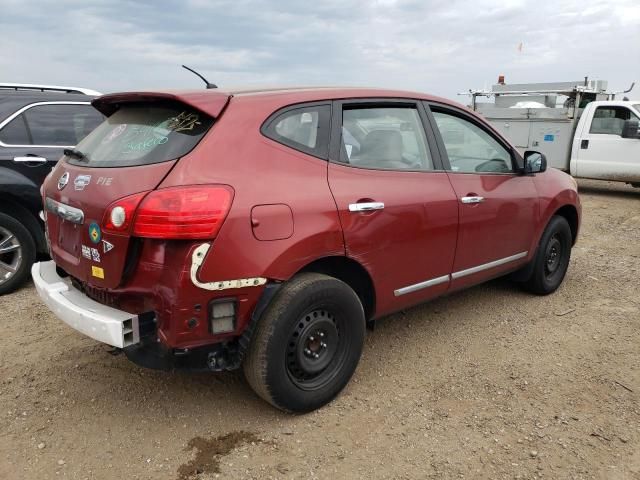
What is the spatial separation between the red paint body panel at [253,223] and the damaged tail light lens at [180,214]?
0.14 feet

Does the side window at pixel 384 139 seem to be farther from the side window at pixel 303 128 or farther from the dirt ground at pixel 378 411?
the dirt ground at pixel 378 411

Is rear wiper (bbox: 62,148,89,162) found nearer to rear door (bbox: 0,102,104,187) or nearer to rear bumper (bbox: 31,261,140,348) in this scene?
rear bumper (bbox: 31,261,140,348)

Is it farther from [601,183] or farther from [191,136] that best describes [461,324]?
[601,183]

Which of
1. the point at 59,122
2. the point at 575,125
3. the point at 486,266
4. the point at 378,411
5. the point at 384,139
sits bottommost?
the point at 378,411

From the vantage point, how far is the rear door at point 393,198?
2959 mm

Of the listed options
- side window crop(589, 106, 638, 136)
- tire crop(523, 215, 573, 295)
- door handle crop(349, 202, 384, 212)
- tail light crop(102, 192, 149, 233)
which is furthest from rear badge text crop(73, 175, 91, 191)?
side window crop(589, 106, 638, 136)

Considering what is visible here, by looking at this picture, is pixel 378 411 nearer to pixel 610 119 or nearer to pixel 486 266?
pixel 486 266

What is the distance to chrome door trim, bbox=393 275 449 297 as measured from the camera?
332 centimetres

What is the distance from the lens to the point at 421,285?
3455 millimetres

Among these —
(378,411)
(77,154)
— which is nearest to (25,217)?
(77,154)

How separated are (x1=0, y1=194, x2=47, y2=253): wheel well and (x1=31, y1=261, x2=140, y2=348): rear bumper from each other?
1.95 metres

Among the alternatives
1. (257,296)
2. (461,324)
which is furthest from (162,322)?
(461,324)

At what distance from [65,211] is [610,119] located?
35.5ft

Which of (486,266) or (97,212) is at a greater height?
(97,212)
